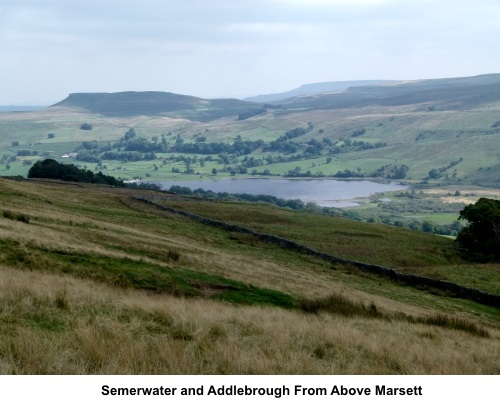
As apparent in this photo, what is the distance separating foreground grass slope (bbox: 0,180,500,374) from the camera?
1012 centimetres

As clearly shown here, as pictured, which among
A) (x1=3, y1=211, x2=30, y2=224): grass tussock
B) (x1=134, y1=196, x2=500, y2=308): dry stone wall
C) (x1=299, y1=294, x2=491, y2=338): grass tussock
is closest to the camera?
(x1=299, y1=294, x2=491, y2=338): grass tussock

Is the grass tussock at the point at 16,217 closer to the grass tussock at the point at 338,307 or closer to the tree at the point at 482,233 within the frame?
the grass tussock at the point at 338,307

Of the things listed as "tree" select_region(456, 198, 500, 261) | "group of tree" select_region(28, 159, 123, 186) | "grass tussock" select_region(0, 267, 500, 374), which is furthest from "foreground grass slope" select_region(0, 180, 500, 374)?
"group of tree" select_region(28, 159, 123, 186)

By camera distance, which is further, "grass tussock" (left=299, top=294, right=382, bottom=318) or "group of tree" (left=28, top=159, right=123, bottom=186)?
"group of tree" (left=28, top=159, right=123, bottom=186)

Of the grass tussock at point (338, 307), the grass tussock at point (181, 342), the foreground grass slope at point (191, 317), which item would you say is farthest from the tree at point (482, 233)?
the grass tussock at point (181, 342)

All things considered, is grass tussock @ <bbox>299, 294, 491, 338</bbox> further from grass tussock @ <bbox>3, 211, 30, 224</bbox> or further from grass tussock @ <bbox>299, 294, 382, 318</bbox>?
grass tussock @ <bbox>3, 211, 30, 224</bbox>

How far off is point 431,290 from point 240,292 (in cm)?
1837

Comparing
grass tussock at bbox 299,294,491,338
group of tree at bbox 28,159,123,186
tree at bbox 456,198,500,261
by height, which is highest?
group of tree at bbox 28,159,123,186

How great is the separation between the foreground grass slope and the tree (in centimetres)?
2352

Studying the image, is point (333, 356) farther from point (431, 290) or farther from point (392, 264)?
point (392, 264)

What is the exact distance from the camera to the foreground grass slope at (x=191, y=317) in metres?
10.1

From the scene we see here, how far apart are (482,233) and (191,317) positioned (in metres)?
52.9

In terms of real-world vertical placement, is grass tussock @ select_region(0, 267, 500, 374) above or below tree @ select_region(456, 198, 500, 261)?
above
